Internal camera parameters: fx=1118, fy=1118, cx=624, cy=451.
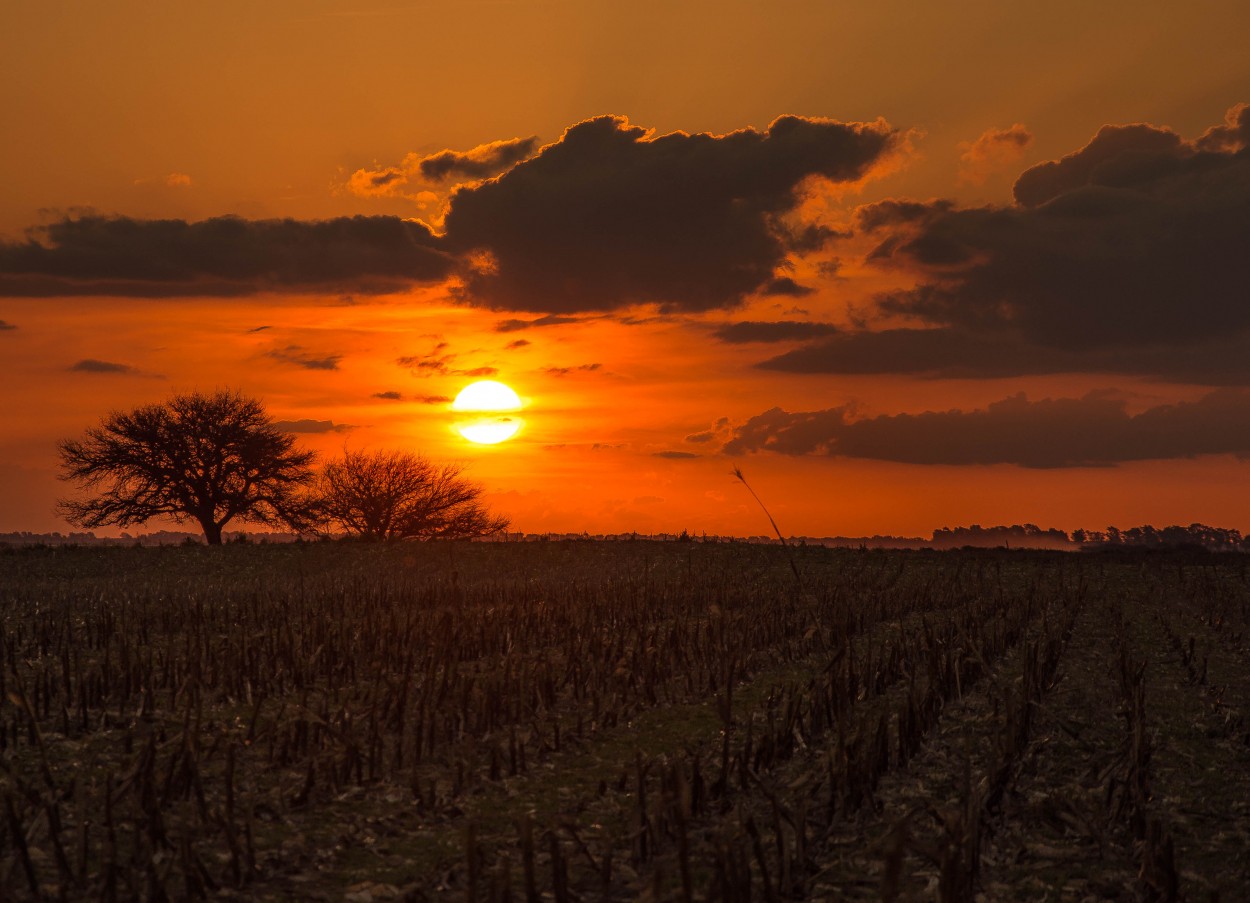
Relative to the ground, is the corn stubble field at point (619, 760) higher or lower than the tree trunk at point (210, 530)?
lower

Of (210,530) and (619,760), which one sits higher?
(210,530)

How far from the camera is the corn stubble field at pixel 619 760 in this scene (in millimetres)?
6531

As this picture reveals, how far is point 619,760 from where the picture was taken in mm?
9320

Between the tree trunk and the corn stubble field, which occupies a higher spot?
the tree trunk

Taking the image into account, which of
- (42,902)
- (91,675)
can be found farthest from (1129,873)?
(91,675)

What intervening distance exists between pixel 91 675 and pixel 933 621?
44.0 feet

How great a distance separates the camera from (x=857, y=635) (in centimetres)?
1786

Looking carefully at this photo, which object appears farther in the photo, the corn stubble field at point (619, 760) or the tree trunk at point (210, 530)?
the tree trunk at point (210, 530)

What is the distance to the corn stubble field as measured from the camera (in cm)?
653

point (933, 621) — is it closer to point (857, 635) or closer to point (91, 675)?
point (857, 635)

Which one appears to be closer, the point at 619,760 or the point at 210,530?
the point at 619,760

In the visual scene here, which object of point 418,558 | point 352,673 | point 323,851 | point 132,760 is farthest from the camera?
point 418,558

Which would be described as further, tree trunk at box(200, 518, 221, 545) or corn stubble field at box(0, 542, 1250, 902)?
tree trunk at box(200, 518, 221, 545)

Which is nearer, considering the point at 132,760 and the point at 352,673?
the point at 132,760
